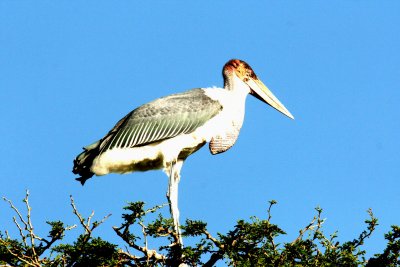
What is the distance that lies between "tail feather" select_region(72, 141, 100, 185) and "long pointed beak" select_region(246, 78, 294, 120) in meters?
2.25

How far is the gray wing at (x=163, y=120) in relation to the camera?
32.5 ft

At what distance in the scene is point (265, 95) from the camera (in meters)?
11.2

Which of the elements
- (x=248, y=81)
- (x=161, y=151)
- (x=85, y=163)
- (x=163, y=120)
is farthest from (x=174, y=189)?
(x=248, y=81)

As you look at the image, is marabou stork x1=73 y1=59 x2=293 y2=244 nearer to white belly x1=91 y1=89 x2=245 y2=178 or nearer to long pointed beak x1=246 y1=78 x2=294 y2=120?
white belly x1=91 y1=89 x2=245 y2=178

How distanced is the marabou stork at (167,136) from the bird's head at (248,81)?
621 millimetres

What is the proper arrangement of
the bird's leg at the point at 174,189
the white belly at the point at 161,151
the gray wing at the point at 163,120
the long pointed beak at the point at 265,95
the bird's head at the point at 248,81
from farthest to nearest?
1. the long pointed beak at the point at 265,95
2. the bird's head at the point at 248,81
3. the gray wing at the point at 163,120
4. the white belly at the point at 161,151
5. the bird's leg at the point at 174,189

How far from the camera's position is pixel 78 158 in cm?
991

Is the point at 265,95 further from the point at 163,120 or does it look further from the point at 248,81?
the point at 163,120

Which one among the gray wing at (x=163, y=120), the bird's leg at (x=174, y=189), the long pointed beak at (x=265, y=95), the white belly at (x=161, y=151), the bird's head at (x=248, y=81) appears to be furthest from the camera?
the long pointed beak at (x=265, y=95)

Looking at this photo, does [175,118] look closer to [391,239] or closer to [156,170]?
[156,170]

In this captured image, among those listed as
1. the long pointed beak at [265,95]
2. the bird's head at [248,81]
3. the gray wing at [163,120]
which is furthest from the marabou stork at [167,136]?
the long pointed beak at [265,95]

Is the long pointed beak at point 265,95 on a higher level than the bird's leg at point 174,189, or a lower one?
higher

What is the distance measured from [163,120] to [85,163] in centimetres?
98

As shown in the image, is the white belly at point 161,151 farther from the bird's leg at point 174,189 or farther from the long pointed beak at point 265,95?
the long pointed beak at point 265,95
